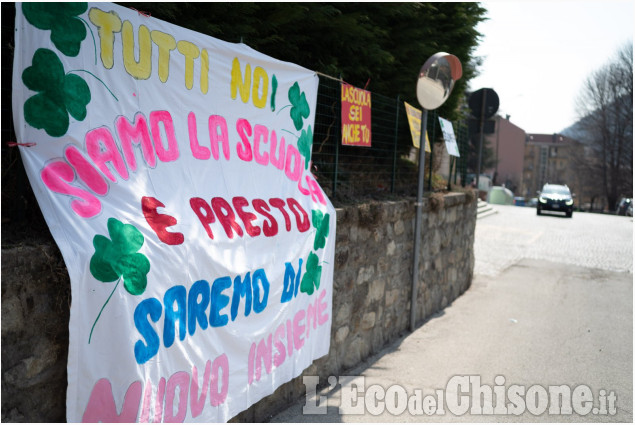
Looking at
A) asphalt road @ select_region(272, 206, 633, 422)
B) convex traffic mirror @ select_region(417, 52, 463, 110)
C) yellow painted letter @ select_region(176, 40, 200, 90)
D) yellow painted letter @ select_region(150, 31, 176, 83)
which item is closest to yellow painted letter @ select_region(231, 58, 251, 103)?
yellow painted letter @ select_region(176, 40, 200, 90)

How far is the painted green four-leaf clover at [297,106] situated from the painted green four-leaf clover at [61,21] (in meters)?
1.96

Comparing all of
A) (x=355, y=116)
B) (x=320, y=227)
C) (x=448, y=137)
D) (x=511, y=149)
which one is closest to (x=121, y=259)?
(x=320, y=227)

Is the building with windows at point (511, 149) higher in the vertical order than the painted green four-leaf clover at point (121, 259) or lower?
higher

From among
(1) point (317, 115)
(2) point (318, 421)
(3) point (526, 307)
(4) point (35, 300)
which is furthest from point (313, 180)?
(3) point (526, 307)

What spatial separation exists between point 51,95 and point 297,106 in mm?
2237

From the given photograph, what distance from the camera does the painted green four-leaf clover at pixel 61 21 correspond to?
250cm

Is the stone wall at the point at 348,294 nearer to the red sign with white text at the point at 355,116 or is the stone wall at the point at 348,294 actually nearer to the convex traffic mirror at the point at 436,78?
the red sign with white text at the point at 355,116

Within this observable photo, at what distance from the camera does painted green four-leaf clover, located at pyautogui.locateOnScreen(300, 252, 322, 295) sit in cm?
427

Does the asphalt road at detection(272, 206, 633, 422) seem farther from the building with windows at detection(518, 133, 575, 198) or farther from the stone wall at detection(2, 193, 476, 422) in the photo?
the building with windows at detection(518, 133, 575, 198)

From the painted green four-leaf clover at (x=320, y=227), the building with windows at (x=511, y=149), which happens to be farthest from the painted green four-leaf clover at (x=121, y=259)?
the building with windows at (x=511, y=149)

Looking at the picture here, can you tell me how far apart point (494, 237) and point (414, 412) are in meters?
12.3

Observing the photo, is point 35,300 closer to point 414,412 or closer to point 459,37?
point 414,412

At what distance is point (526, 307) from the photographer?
8.17m

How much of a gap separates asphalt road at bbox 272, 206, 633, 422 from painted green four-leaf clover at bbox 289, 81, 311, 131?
Result: 2.19 m
